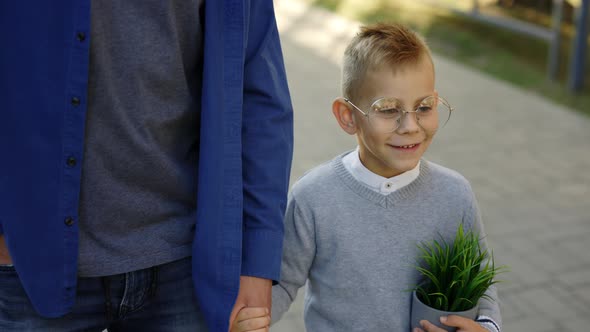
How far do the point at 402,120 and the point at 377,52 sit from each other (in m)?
0.20

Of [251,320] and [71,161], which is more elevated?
[71,161]

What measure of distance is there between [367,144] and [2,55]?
976 mm

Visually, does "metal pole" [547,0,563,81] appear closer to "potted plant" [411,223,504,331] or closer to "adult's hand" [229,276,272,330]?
"potted plant" [411,223,504,331]

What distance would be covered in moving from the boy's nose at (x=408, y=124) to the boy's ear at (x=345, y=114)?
0.17 m

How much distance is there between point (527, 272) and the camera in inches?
171

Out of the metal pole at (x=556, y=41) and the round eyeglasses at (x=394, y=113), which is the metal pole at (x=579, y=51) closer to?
the metal pole at (x=556, y=41)

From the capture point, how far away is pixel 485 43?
32.1ft

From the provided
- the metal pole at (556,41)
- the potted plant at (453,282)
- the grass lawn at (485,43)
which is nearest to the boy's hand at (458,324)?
the potted plant at (453,282)

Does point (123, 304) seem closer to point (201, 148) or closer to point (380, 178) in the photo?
point (201, 148)

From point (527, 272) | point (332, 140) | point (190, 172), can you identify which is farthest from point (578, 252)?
point (190, 172)

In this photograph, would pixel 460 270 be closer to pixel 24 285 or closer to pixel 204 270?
pixel 204 270

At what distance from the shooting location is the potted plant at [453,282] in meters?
1.90

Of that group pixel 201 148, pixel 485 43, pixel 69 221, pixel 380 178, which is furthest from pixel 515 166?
pixel 69 221

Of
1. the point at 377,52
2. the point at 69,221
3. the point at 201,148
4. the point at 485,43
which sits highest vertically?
the point at 377,52
